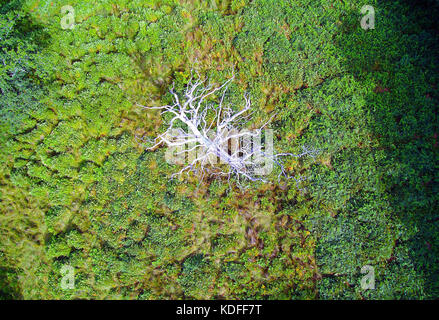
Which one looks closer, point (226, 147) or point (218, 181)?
point (218, 181)

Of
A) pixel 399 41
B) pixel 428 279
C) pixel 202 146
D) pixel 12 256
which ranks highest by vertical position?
pixel 399 41

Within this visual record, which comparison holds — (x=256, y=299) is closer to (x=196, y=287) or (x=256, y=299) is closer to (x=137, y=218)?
(x=196, y=287)

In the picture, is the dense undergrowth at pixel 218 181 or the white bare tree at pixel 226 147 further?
the white bare tree at pixel 226 147

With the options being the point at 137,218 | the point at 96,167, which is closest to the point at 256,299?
the point at 137,218

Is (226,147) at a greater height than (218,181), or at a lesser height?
greater

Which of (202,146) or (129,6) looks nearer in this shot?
(202,146)
